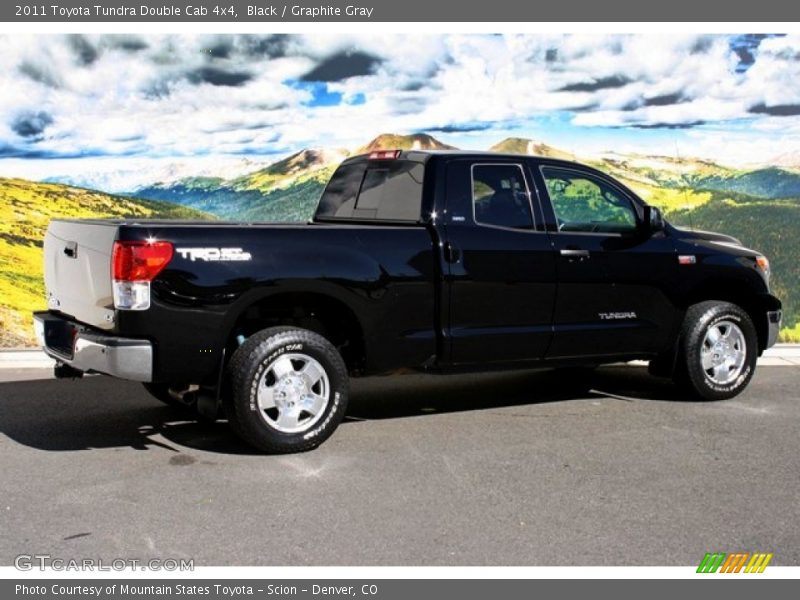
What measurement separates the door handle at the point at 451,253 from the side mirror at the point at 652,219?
164cm

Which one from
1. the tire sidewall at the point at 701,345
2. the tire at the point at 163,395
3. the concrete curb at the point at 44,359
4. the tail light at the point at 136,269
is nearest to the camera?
the tail light at the point at 136,269

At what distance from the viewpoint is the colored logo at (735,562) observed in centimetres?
448

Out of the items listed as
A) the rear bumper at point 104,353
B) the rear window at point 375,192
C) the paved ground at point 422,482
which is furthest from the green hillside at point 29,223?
the rear bumper at point 104,353

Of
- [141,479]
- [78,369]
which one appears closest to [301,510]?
[141,479]

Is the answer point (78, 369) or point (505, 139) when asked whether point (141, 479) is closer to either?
point (78, 369)

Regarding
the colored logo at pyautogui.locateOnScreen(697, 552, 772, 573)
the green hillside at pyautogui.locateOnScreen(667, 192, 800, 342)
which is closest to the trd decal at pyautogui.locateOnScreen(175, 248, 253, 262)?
the colored logo at pyautogui.locateOnScreen(697, 552, 772, 573)

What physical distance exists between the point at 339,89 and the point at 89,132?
2.92 metres

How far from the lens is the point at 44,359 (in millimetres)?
9484

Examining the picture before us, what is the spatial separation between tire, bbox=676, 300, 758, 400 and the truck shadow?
281 mm

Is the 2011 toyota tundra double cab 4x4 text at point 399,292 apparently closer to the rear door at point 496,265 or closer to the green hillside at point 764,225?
the rear door at point 496,265

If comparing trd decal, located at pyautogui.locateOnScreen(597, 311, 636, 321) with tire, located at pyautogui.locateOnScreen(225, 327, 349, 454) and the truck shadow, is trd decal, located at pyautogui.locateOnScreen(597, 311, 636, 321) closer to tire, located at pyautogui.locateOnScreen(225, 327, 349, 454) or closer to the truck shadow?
the truck shadow

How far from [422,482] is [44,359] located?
5.20 metres

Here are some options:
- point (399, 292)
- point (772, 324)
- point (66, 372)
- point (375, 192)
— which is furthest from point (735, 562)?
point (66, 372)

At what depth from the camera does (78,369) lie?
614cm
